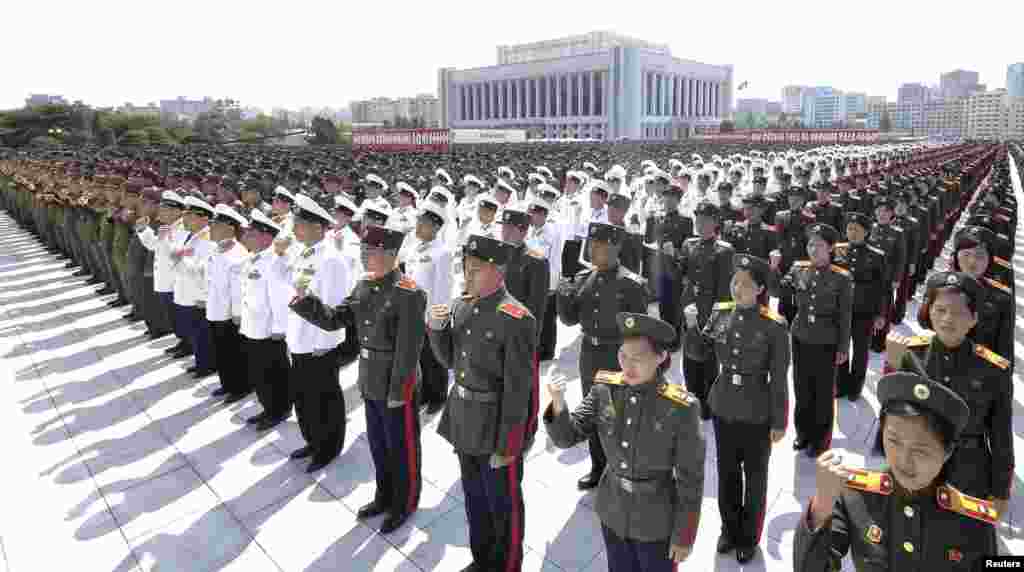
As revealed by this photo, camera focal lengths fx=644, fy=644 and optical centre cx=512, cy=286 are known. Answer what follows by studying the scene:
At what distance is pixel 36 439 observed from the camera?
212 inches

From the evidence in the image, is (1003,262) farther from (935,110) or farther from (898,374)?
(935,110)

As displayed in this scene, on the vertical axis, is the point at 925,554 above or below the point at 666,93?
below

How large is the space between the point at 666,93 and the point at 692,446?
3304 inches

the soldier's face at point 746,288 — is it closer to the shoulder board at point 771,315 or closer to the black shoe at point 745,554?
the shoulder board at point 771,315

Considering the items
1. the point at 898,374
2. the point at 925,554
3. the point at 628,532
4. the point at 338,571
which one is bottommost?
the point at 338,571

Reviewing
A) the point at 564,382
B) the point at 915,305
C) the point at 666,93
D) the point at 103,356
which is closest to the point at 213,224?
the point at 103,356

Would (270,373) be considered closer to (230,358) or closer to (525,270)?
(230,358)

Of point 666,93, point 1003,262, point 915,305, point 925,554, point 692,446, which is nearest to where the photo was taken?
point 925,554

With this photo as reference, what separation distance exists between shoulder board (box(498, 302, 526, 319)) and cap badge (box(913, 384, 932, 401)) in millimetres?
1792

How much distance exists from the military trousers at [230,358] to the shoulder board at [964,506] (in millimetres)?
5624

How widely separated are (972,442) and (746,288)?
4.09 feet

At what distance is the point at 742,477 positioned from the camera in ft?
11.9

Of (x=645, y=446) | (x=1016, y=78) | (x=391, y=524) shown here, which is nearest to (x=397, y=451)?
(x=391, y=524)

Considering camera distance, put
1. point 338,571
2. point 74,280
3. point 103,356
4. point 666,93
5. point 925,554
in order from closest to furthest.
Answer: point 925,554 < point 338,571 < point 103,356 < point 74,280 < point 666,93
